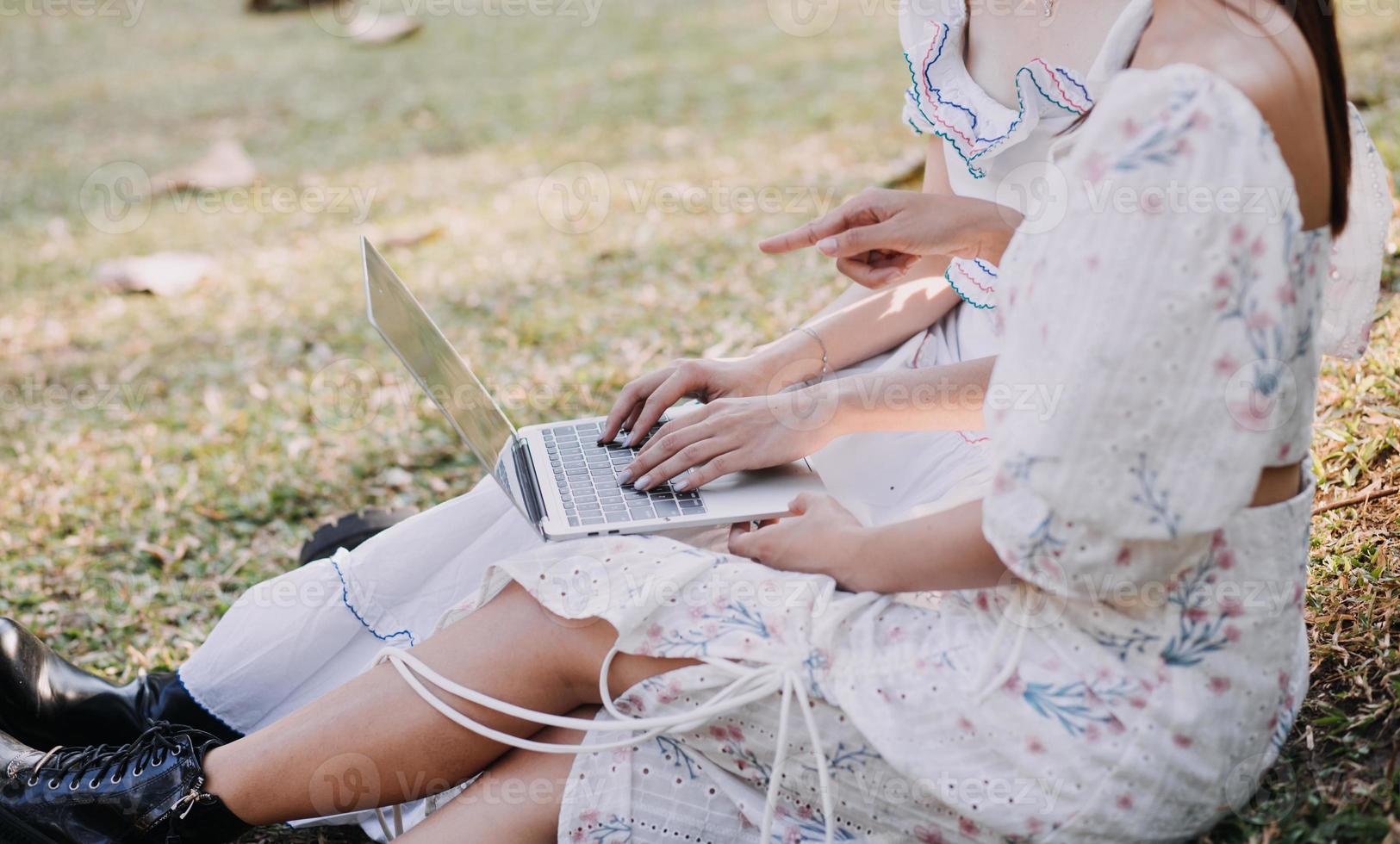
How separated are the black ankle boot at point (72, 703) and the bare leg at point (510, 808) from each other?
25.3 inches

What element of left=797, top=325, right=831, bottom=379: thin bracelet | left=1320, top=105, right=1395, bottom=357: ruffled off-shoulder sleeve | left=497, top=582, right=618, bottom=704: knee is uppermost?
left=1320, top=105, right=1395, bottom=357: ruffled off-shoulder sleeve

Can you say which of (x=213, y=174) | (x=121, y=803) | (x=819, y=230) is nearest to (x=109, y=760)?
(x=121, y=803)

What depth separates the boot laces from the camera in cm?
174

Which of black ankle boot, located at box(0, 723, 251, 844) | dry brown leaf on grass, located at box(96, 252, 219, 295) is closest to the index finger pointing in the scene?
black ankle boot, located at box(0, 723, 251, 844)

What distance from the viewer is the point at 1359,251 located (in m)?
1.83

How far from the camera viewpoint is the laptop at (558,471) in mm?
1787

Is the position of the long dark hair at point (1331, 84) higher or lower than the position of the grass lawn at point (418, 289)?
higher

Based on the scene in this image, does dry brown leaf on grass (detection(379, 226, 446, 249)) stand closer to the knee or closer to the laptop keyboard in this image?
the laptop keyboard

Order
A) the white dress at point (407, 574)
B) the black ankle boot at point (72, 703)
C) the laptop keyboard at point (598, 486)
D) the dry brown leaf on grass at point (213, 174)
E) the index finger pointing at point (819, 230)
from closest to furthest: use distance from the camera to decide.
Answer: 1. the index finger pointing at point (819, 230)
2. the laptop keyboard at point (598, 486)
3. the black ankle boot at point (72, 703)
4. the white dress at point (407, 574)
5. the dry brown leaf on grass at point (213, 174)

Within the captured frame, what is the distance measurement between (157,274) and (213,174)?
153 cm

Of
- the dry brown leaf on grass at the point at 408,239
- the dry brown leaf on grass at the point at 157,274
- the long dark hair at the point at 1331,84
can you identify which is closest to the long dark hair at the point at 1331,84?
the long dark hair at the point at 1331,84

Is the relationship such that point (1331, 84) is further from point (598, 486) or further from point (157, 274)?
point (157, 274)

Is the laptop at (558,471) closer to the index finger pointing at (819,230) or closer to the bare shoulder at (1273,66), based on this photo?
the index finger pointing at (819,230)

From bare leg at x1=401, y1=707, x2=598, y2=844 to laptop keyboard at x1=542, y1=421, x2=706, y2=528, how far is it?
0.35 meters
